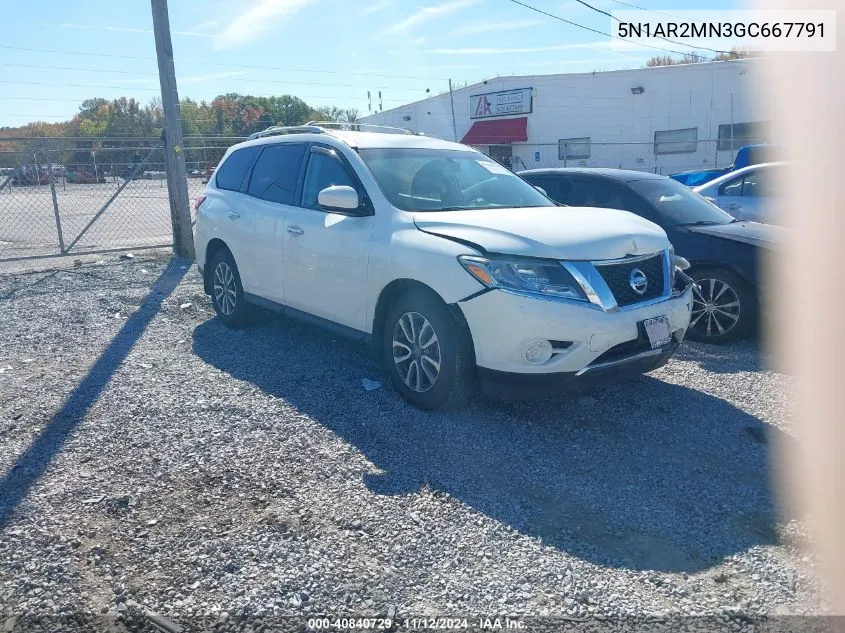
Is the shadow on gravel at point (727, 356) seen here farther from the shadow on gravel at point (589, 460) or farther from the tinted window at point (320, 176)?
the tinted window at point (320, 176)

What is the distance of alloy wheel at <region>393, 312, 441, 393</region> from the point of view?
4.70 metres

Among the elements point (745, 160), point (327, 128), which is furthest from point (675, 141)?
point (327, 128)

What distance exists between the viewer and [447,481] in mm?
3943

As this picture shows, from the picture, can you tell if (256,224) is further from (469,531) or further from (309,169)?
(469,531)

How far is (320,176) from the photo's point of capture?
5898 mm

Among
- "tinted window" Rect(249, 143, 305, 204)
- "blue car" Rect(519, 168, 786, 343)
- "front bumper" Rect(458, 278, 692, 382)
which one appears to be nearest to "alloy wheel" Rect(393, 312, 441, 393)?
"front bumper" Rect(458, 278, 692, 382)

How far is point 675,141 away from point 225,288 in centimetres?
2213

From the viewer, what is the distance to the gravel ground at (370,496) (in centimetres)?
295

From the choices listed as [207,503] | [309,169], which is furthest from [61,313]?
[207,503]

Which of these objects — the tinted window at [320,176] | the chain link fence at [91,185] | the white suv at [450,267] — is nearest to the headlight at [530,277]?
the white suv at [450,267]

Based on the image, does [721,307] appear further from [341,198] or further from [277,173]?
[277,173]

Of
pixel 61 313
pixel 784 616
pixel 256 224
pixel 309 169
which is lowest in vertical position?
pixel 784 616

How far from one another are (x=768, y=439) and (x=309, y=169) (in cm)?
401

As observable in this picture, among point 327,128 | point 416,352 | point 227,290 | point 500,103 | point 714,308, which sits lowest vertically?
point 714,308
